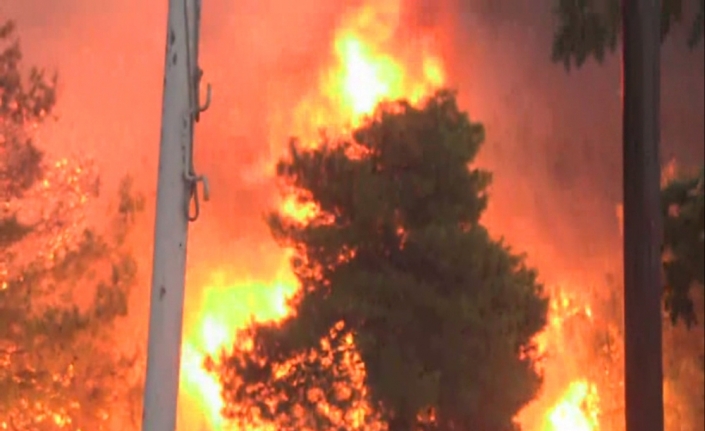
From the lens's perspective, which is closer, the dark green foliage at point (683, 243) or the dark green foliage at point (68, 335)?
the dark green foliage at point (68, 335)

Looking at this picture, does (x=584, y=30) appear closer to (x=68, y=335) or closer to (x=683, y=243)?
(x=683, y=243)

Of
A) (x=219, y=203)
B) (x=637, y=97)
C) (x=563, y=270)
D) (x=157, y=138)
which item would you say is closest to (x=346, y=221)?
(x=219, y=203)

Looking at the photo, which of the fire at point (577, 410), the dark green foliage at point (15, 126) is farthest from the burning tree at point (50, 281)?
the fire at point (577, 410)

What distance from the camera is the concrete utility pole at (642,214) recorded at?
1.57 metres

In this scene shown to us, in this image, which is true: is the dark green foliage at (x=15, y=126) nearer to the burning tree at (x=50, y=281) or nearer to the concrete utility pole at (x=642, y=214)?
the burning tree at (x=50, y=281)

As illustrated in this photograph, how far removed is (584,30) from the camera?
1741 mm

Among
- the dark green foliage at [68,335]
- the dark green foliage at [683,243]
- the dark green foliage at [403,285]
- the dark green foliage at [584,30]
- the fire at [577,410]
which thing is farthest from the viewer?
the dark green foliage at [683,243]

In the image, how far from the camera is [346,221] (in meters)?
1.55

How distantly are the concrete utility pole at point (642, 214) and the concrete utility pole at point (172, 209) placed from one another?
34.1 inches

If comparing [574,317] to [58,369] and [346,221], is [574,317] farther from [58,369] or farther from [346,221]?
[58,369]

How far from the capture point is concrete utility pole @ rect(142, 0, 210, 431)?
1360 millimetres

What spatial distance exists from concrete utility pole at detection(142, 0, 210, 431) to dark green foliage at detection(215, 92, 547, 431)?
6.9 inches

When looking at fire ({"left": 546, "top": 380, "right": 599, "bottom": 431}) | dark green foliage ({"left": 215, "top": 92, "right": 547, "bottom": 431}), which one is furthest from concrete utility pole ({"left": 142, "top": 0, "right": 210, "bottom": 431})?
fire ({"left": 546, "top": 380, "right": 599, "bottom": 431})

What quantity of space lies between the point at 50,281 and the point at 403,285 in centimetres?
65
